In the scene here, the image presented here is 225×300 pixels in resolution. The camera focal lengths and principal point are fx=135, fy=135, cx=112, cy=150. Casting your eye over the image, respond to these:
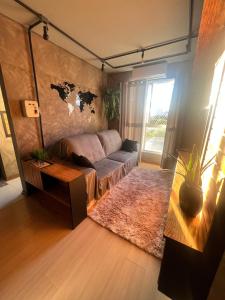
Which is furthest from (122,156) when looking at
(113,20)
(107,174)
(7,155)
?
(7,155)

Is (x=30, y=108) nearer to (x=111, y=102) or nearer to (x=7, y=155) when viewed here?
(x=7, y=155)

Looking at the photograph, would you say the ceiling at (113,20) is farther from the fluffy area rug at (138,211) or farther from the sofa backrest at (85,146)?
→ the fluffy area rug at (138,211)

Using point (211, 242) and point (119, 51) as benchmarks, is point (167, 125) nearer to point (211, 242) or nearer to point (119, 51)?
point (119, 51)

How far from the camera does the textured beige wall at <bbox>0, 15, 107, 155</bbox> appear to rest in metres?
1.78

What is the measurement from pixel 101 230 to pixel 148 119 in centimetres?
295

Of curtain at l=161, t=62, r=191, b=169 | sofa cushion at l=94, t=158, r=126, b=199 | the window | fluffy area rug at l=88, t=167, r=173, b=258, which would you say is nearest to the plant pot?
the window

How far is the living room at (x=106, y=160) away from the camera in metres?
0.98

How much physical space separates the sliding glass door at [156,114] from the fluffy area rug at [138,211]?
1225mm

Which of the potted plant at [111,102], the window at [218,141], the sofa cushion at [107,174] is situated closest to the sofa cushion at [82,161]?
the sofa cushion at [107,174]

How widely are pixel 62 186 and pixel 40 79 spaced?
173cm

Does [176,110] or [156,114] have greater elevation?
[176,110]

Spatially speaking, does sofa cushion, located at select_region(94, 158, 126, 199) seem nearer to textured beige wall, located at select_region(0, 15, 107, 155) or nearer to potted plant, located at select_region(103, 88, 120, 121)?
textured beige wall, located at select_region(0, 15, 107, 155)

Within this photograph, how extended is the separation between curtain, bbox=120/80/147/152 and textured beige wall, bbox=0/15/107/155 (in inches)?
41.3

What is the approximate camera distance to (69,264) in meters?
1.28
